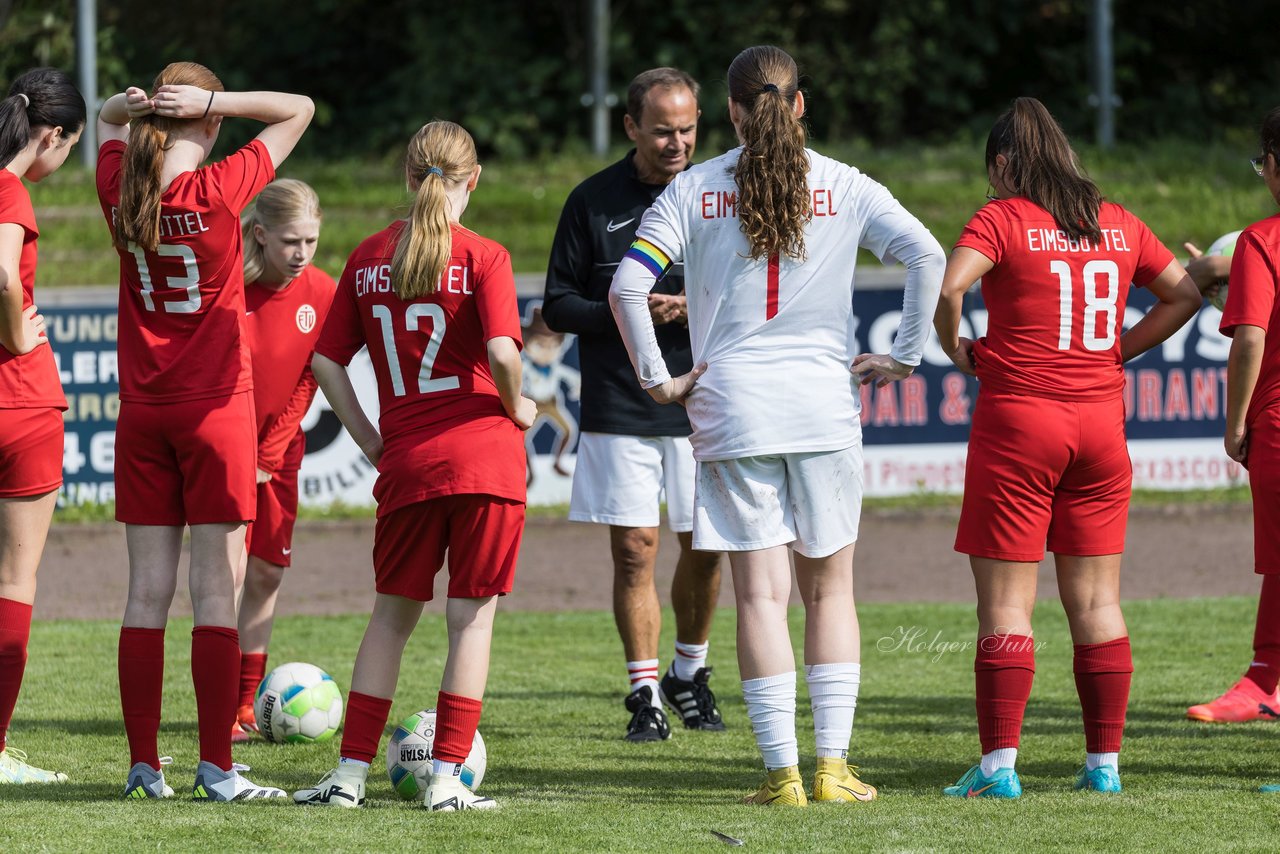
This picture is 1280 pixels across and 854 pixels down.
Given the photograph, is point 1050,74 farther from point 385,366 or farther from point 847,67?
point 385,366

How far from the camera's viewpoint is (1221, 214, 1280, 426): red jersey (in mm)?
4887

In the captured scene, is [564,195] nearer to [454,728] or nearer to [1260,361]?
[1260,361]

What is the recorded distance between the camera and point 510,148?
21.2 meters

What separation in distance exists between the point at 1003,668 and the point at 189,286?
2663 mm

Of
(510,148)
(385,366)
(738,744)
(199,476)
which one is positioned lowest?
(738,744)

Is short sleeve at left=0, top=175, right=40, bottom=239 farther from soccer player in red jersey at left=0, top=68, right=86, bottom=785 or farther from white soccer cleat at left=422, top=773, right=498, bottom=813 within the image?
white soccer cleat at left=422, top=773, right=498, bottom=813

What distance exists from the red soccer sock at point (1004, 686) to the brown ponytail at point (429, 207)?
1.96 metres

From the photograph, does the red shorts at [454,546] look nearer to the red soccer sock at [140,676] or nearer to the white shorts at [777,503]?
the white shorts at [777,503]

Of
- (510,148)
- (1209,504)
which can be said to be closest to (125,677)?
(1209,504)

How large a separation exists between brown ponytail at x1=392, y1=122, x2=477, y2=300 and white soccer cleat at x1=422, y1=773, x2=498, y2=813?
1.40 metres

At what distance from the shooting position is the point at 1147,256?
4.83m

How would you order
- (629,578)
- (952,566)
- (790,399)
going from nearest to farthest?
(790,399), (629,578), (952,566)

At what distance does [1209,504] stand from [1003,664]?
822cm

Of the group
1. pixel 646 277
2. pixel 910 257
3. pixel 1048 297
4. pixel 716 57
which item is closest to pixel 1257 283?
pixel 1048 297
